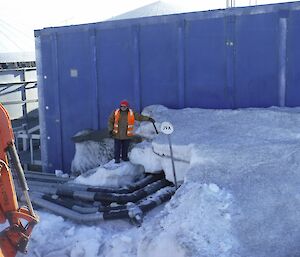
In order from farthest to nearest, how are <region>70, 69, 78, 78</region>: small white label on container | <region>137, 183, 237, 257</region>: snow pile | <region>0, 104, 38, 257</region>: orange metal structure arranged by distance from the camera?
<region>70, 69, 78, 78</region>: small white label on container → <region>0, 104, 38, 257</region>: orange metal structure → <region>137, 183, 237, 257</region>: snow pile

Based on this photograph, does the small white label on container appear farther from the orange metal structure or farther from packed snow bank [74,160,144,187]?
the orange metal structure

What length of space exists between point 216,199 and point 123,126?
3.05 metres

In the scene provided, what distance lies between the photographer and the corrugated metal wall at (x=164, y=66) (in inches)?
281

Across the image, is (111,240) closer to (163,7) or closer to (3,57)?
(3,57)

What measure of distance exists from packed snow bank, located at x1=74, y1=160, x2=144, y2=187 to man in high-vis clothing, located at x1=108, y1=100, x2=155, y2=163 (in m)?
0.31

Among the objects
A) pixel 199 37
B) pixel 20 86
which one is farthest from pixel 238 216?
pixel 20 86

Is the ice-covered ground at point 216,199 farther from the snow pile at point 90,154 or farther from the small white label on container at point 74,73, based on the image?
the small white label on container at point 74,73

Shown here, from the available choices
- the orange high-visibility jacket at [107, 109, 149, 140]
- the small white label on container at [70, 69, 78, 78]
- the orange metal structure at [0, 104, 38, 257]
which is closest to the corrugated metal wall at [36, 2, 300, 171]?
the small white label on container at [70, 69, 78, 78]

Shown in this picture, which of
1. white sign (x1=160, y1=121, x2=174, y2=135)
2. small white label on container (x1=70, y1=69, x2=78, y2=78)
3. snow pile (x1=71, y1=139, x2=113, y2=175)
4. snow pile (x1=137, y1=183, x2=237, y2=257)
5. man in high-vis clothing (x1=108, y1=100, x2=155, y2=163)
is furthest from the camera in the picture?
small white label on container (x1=70, y1=69, x2=78, y2=78)

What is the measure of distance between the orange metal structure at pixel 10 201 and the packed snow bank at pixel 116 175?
2490 millimetres

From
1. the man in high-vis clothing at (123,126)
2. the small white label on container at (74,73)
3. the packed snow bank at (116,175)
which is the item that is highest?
the small white label on container at (74,73)

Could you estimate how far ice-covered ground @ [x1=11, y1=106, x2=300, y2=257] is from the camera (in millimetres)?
4422

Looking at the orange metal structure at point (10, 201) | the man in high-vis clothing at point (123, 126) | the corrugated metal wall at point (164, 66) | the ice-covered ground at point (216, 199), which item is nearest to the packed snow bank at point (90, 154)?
the corrugated metal wall at point (164, 66)

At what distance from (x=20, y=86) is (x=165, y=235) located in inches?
350
